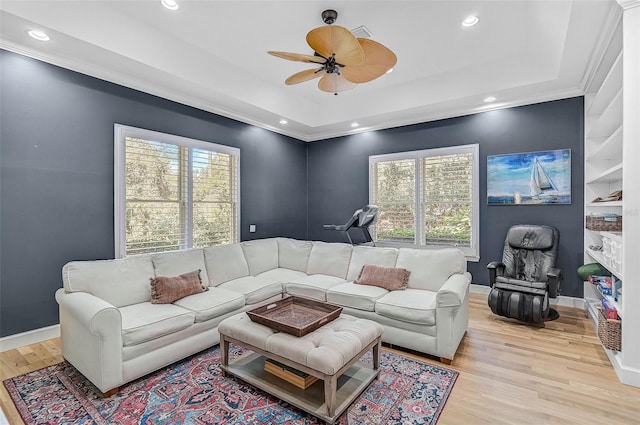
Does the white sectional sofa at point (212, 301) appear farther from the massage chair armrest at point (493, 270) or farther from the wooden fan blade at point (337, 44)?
the wooden fan blade at point (337, 44)

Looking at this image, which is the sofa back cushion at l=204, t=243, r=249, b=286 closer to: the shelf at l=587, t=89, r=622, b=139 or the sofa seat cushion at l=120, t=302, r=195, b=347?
the sofa seat cushion at l=120, t=302, r=195, b=347

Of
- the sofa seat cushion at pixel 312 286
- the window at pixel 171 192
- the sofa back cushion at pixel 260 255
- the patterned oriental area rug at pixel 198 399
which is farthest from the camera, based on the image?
the sofa back cushion at pixel 260 255

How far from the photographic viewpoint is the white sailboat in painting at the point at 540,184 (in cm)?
416

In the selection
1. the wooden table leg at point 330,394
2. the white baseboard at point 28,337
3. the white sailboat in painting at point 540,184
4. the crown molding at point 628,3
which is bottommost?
the white baseboard at point 28,337

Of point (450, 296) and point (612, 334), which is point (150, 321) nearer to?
point (450, 296)

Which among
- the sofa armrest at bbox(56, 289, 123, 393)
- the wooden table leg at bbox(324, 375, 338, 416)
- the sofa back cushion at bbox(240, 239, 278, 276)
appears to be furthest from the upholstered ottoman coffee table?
the sofa back cushion at bbox(240, 239, 278, 276)

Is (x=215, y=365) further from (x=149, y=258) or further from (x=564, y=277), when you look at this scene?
(x=564, y=277)

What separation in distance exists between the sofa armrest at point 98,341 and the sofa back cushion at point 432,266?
2.78 meters

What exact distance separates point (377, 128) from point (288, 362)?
15.0 ft

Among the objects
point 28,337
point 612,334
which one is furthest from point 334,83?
point 28,337

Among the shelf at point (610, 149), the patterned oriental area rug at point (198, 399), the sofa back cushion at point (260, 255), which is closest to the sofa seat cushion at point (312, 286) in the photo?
the sofa back cushion at point (260, 255)

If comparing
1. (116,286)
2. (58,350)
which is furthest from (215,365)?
(58,350)

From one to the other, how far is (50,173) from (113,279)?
4.25 feet

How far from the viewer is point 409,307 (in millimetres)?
2861
